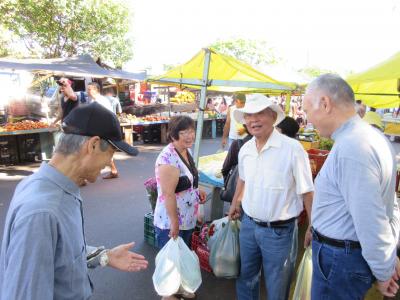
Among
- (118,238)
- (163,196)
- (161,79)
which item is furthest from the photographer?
(161,79)

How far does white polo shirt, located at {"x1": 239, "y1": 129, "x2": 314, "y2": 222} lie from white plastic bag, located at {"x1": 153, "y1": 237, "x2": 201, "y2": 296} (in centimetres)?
69

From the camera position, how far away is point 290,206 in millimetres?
2242

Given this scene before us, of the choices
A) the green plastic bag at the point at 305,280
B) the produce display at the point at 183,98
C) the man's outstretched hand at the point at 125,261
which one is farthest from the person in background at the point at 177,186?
the produce display at the point at 183,98

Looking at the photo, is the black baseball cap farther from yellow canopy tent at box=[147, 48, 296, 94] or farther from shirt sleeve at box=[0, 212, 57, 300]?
yellow canopy tent at box=[147, 48, 296, 94]

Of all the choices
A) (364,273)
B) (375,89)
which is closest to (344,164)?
(364,273)

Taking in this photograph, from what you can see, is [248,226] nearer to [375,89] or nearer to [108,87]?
[375,89]

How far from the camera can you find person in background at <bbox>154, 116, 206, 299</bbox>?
2.47m

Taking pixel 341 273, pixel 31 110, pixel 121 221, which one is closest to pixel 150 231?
pixel 121 221

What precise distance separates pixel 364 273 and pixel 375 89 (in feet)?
14.5

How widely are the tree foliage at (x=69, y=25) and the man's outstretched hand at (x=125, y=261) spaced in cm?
1800

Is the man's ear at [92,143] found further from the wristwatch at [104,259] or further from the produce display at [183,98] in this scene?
the produce display at [183,98]

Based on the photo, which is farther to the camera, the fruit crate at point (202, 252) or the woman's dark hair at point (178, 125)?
the fruit crate at point (202, 252)

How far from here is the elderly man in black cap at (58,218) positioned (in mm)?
970

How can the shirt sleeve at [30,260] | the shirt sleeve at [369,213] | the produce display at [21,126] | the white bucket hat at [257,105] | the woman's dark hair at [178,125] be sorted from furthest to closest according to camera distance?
the produce display at [21,126] < the woman's dark hair at [178,125] < the white bucket hat at [257,105] < the shirt sleeve at [369,213] < the shirt sleeve at [30,260]
